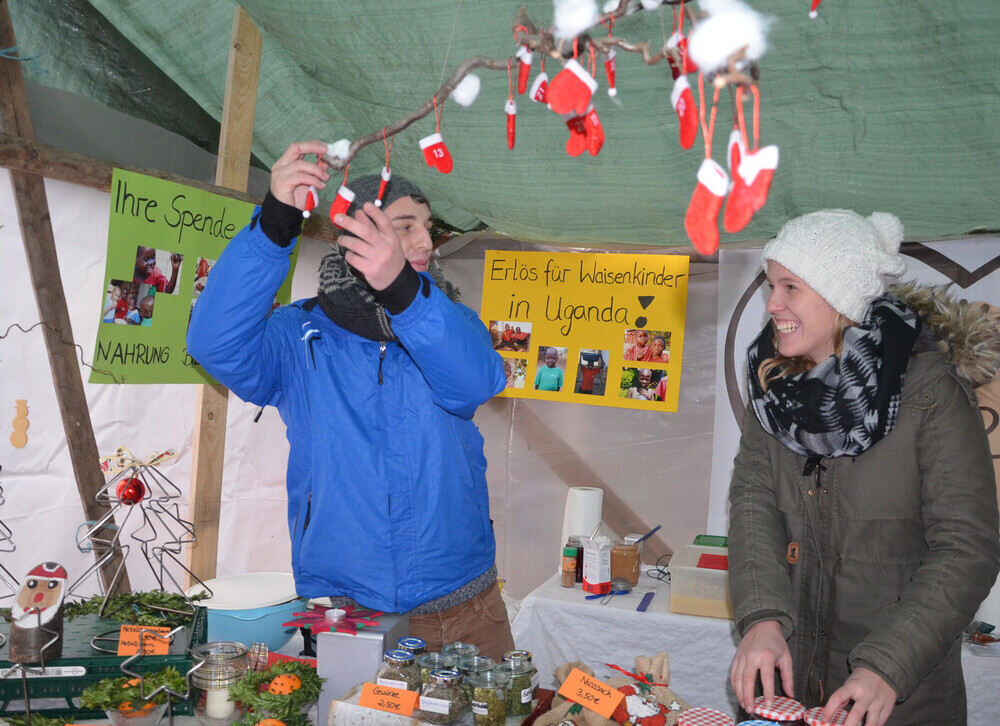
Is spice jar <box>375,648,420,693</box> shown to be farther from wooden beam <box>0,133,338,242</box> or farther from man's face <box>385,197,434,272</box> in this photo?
wooden beam <box>0,133,338,242</box>

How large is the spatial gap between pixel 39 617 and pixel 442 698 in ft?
2.15

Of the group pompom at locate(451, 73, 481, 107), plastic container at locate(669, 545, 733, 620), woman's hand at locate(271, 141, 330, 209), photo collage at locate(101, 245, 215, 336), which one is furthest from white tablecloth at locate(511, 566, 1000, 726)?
pompom at locate(451, 73, 481, 107)

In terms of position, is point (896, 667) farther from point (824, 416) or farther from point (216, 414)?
point (216, 414)

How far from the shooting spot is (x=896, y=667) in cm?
118

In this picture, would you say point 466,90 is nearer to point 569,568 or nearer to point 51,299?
point 51,299

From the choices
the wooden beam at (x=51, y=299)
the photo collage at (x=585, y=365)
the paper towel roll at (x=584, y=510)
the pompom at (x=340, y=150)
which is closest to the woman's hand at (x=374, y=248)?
the pompom at (x=340, y=150)

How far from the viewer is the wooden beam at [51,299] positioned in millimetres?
2023

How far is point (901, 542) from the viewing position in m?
1.35

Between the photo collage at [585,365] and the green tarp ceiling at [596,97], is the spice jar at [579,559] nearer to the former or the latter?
the photo collage at [585,365]

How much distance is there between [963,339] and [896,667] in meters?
0.54

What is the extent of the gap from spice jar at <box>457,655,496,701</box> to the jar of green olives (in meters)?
0.02

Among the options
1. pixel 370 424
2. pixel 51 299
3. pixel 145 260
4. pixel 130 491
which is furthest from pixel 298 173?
pixel 51 299

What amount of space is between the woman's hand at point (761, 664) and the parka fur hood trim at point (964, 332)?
532mm

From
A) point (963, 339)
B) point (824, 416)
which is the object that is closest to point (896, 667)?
point (824, 416)
